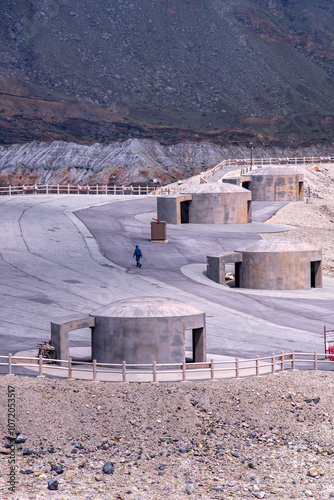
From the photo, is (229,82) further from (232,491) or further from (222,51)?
(232,491)

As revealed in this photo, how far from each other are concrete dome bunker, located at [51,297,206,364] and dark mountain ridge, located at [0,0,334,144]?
393ft

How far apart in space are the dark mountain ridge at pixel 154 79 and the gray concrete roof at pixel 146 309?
11919 centimetres

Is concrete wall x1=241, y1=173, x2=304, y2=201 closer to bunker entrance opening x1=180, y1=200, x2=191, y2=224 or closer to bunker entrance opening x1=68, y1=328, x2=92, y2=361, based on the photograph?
bunker entrance opening x1=180, y1=200, x2=191, y2=224

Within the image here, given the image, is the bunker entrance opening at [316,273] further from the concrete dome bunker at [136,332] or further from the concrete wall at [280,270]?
the concrete dome bunker at [136,332]

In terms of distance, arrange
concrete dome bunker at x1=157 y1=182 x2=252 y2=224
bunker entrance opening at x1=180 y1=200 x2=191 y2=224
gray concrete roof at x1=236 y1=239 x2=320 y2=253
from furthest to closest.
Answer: bunker entrance opening at x1=180 y1=200 x2=191 y2=224 < concrete dome bunker at x1=157 y1=182 x2=252 y2=224 < gray concrete roof at x1=236 y1=239 x2=320 y2=253

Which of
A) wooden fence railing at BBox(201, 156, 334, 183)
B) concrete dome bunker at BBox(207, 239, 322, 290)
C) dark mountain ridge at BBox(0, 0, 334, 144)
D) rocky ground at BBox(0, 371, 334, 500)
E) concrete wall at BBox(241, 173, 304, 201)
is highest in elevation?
dark mountain ridge at BBox(0, 0, 334, 144)

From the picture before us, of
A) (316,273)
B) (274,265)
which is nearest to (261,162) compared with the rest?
(316,273)

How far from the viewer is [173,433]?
20.7 m

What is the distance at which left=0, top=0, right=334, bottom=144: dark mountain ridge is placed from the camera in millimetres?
152750

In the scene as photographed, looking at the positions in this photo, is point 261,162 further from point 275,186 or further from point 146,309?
point 146,309

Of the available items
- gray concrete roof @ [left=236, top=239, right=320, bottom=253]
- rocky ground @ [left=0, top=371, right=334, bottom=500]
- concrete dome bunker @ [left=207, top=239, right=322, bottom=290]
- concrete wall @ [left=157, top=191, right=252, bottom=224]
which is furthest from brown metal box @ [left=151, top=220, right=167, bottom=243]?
rocky ground @ [left=0, top=371, right=334, bottom=500]

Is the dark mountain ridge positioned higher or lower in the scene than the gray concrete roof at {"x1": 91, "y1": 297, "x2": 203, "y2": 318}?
higher

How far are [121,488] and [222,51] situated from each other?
187347 millimetres

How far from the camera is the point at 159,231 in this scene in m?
52.5
